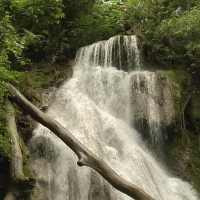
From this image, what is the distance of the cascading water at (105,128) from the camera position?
9047mm

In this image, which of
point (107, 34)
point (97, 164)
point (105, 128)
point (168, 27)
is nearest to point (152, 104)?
point (105, 128)

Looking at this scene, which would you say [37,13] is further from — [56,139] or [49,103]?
[56,139]

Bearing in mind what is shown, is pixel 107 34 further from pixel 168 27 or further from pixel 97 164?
pixel 97 164

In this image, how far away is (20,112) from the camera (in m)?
10.4

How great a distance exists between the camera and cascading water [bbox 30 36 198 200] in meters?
9.05

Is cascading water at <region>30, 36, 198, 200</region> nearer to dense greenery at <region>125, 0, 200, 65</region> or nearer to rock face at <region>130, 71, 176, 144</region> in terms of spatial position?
rock face at <region>130, 71, 176, 144</region>

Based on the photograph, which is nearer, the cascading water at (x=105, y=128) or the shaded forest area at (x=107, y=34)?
the cascading water at (x=105, y=128)

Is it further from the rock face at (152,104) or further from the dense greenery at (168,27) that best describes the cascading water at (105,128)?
the dense greenery at (168,27)

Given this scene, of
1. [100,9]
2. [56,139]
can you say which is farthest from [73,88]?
[100,9]

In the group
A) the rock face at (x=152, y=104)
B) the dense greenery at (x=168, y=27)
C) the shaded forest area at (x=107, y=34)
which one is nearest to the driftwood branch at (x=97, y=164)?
the shaded forest area at (x=107, y=34)

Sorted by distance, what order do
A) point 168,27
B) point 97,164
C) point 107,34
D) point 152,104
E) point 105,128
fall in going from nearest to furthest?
point 97,164 < point 105,128 < point 152,104 < point 168,27 < point 107,34

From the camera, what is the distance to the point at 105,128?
10.9 m

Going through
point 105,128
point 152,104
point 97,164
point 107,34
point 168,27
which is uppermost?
point 168,27

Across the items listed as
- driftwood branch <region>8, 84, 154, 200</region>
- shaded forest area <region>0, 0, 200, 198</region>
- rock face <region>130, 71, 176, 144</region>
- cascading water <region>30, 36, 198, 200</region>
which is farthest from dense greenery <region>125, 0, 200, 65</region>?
driftwood branch <region>8, 84, 154, 200</region>
